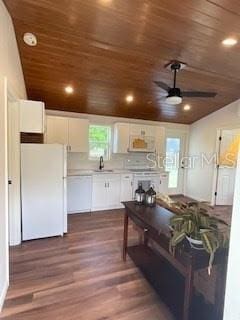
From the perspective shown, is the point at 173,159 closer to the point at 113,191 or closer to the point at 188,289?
the point at 113,191

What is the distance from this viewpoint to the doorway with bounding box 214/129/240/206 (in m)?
5.47

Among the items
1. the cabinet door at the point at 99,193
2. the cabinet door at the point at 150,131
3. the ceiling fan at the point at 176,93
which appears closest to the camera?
the ceiling fan at the point at 176,93

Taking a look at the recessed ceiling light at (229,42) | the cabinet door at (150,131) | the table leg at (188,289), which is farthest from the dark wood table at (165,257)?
the cabinet door at (150,131)

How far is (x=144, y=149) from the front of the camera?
215 inches

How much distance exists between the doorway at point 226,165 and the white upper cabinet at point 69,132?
3.55 m

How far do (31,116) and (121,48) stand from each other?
1.68 metres

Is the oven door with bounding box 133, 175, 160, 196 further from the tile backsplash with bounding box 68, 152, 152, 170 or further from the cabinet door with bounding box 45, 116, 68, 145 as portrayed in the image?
the cabinet door with bounding box 45, 116, 68, 145

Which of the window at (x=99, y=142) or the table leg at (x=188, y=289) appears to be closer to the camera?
the table leg at (x=188, y=289)

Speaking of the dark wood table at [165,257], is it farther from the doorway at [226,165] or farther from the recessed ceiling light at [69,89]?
the doorway at [226,165]

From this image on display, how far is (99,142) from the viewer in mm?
5422

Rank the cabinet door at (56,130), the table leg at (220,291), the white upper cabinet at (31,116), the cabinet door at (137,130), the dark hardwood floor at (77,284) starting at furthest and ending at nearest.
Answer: the cabinet door at (137,130) → the cabinet door at (56,130) → the white upper cabinet at (31,116) → the dark hardwood floor at (77,284) → the table leg at (220,291)

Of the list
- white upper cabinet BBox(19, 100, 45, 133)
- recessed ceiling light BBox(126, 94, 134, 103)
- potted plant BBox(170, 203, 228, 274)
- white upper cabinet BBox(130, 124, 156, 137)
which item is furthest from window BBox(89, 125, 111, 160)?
potted plant BBox(170, 203, 228, 274)

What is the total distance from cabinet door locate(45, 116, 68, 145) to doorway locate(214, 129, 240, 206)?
396cm

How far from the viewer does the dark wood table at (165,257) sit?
5.20ft
